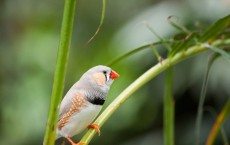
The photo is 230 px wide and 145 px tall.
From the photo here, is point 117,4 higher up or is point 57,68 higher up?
point 117,4

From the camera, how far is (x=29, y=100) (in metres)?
3.22

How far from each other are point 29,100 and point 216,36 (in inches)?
84.0

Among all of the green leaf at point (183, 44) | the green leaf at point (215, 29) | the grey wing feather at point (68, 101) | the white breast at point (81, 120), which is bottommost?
the white breast at point (81, 120)

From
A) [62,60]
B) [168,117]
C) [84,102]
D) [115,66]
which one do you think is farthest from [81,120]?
[115,66]

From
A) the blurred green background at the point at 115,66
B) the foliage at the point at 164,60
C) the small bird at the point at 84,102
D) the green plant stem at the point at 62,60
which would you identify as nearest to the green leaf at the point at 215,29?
the foliage at the point at 164,60

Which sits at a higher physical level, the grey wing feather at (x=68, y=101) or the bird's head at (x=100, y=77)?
the bird's head at (x=100, y=77)

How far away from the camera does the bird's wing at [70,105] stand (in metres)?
1.02

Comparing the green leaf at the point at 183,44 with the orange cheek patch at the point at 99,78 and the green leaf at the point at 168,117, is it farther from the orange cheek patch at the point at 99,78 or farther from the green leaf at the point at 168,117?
the orange cheek patch at the point at 99,78

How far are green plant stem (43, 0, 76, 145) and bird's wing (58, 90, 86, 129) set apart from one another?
0.79 ft

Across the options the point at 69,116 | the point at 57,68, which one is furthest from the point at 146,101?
the point at 57,68

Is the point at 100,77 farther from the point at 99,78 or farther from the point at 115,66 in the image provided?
the point at 115,66

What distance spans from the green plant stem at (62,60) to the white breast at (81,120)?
0.24 meters

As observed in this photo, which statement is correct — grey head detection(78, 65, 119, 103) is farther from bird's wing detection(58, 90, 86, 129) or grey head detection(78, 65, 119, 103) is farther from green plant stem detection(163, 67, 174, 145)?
green plant stem detection(163, 67, 174, 145)

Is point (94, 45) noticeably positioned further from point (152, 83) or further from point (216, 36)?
point (216, 36)
